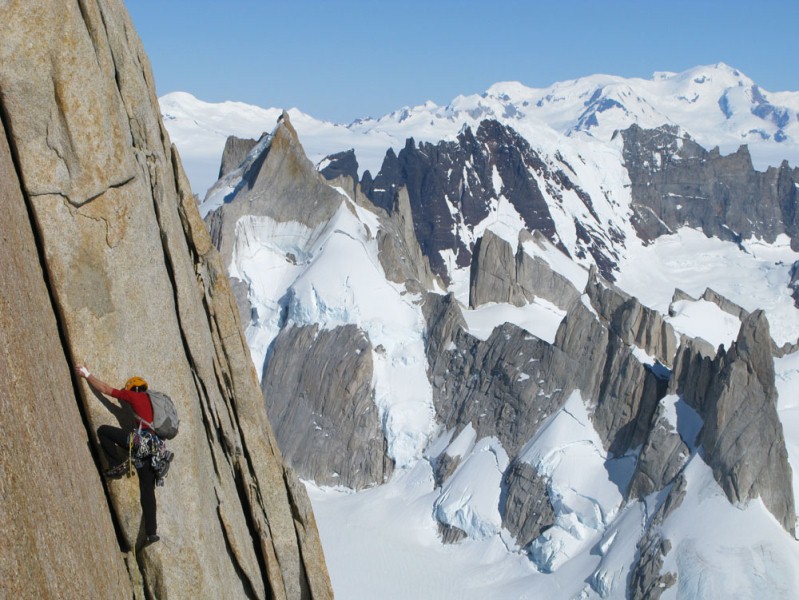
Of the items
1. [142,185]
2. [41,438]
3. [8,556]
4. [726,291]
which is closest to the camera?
[8,556]

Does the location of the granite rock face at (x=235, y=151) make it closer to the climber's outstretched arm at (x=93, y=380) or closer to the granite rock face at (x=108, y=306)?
the granite rock face at (x=108, y=306)

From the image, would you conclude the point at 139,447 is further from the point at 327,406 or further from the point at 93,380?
the point at 327,406

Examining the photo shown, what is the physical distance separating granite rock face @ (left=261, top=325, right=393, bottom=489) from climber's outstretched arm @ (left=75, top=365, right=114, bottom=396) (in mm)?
54177

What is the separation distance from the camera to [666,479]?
50.8 metres

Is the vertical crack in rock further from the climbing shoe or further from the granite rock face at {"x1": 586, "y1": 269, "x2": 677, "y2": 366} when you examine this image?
the granite rock face at {"x1": 586, "y1": 269, "x2": 677, "y2": 366}

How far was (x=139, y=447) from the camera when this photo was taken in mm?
11930

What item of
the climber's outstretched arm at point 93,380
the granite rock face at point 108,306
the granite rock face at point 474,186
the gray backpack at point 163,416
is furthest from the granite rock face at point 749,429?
the granite rock face at point 474,186

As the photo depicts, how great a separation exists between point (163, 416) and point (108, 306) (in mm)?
1847

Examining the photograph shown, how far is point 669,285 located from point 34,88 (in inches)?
6538

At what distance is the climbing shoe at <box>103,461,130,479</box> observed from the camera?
12023 mm

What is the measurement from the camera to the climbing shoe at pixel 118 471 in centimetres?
1202

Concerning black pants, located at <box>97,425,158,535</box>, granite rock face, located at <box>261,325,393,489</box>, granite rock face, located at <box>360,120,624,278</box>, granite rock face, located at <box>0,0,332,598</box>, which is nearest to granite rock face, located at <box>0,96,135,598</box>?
granite rock face, located at <box>0,0,332,598</box>

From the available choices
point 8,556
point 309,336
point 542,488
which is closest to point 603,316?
point 542,488

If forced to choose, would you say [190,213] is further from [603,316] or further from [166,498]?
[603,316]
